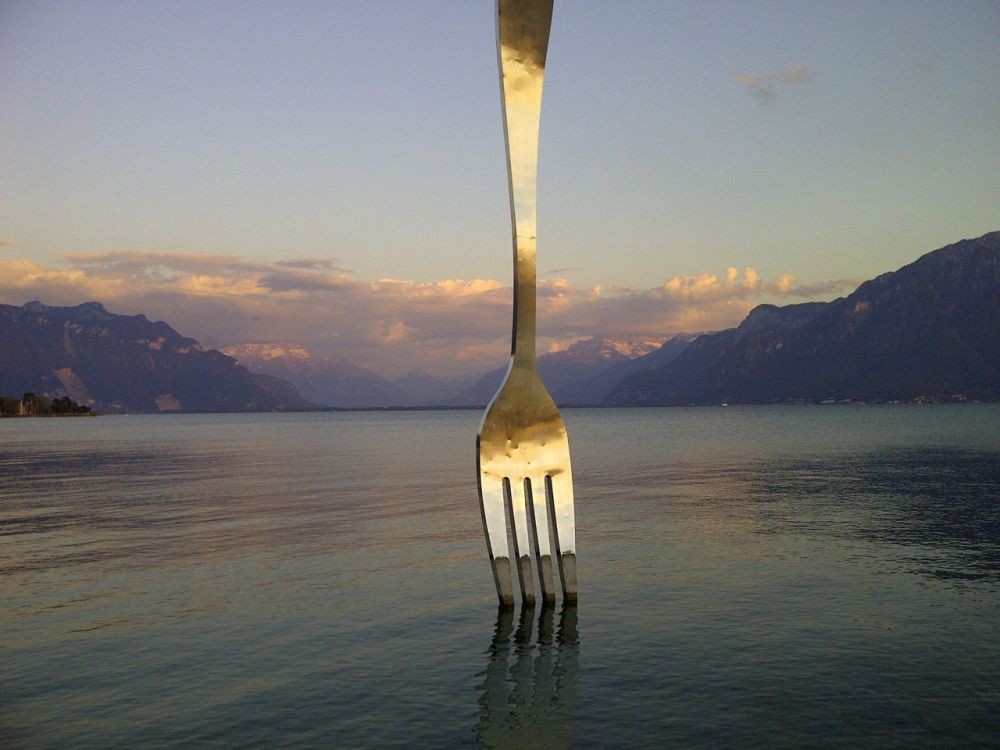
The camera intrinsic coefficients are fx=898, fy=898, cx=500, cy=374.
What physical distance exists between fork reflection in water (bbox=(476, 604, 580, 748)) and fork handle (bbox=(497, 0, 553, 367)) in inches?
203

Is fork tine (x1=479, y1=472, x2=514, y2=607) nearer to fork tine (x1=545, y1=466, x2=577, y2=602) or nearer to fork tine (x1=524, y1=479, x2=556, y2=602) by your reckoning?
fork tine (x1=524, y1=479, x2=556, y2=602)

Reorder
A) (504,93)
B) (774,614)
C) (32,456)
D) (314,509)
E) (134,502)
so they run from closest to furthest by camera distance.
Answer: (504,93), (774,614), (314,509), (134,502), (32,456)

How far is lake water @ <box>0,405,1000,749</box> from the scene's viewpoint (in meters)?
12.5

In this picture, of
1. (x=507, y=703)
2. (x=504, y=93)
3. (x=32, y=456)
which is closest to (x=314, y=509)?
(x=507, y=703)

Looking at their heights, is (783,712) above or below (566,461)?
below

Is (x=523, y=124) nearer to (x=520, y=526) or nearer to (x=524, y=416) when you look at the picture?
(x=524, y=416)

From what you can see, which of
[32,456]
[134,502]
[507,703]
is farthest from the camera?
[32,456]

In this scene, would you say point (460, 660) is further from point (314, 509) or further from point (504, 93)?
point (314, 509)

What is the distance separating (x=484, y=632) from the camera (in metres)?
17.7

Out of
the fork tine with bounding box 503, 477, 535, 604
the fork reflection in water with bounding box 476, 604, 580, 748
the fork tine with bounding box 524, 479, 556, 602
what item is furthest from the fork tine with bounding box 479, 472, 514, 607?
the fork reflection in water with bounding box 476, 604, 580, 748

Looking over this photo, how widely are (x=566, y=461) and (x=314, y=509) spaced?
27.5 meters

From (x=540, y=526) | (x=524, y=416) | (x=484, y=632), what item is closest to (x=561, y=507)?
(x=540, y=526)

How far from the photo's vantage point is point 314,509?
4047cm

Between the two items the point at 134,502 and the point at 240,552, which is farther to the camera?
the point at 134,502
